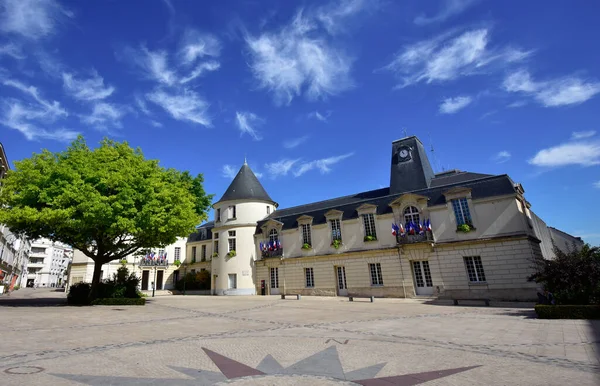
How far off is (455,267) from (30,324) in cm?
2407

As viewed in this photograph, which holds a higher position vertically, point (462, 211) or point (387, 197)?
point (387, 197)

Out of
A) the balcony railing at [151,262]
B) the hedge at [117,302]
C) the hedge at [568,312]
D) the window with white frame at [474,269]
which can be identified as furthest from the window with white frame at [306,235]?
the balcony railing at [151,262]

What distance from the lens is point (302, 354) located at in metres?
6.83

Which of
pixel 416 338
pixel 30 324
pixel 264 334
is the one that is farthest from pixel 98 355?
pixel 416 338

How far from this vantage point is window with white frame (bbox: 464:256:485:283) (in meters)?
21.9

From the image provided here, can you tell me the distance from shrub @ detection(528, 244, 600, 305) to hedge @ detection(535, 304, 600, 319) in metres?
0.51

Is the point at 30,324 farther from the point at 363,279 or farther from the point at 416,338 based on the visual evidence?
the point at 363,279

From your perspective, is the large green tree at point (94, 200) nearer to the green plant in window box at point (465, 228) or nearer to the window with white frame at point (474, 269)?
the green plant in window box at point (465, 228)

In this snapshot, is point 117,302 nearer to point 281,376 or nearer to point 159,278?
point 281,376

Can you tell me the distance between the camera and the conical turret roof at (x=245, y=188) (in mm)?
35688

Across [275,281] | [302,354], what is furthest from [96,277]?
[302,354]

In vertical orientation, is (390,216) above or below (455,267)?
above

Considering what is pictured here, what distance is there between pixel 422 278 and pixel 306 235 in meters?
11.4

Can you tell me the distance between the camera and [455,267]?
22.6 metres
